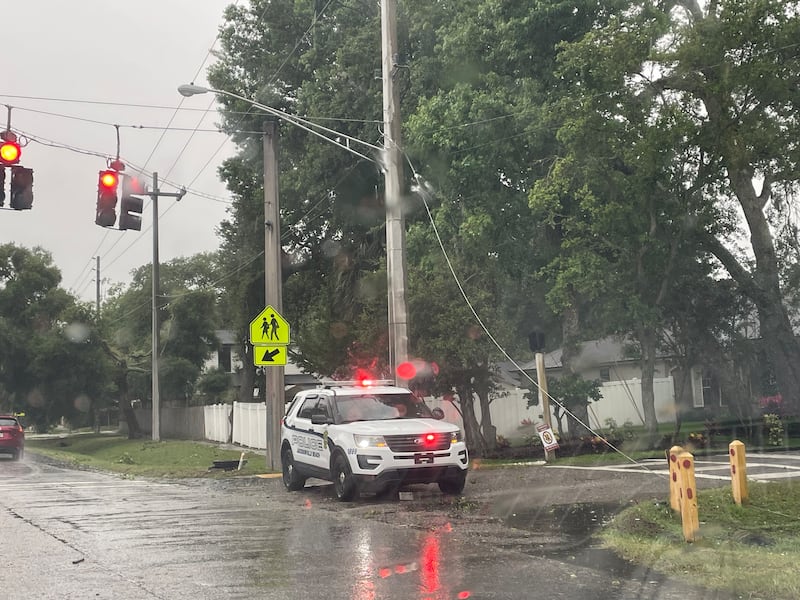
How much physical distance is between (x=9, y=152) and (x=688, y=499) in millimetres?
13015

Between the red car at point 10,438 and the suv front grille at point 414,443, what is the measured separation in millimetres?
22302

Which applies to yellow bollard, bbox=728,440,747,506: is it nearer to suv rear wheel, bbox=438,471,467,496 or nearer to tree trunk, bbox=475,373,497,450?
suv rear wheel, bbox=438,471,467,496

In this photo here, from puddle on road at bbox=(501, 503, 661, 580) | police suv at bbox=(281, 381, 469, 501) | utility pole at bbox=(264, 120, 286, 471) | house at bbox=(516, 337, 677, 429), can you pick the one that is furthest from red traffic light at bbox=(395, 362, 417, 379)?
house at bbox=(516, 337, 677, 429)

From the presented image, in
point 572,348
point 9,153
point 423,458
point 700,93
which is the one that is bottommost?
point 423,458

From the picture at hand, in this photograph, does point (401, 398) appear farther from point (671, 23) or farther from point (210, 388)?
point (210, 388)

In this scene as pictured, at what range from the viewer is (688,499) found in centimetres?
909

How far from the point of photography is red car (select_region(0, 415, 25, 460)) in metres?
31.9

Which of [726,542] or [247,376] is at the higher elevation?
[247,376]

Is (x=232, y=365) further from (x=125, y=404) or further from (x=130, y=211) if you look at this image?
(x=130, y=211)

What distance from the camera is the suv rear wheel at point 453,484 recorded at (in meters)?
14.3

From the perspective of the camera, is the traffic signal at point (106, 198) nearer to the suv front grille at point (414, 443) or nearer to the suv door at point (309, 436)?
the suv door at point (309, 436)

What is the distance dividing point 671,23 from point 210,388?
45.1 meters

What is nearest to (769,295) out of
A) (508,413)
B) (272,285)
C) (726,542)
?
(508,413)

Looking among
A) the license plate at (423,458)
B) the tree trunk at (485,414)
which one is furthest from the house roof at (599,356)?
the license plate at (423,458)
